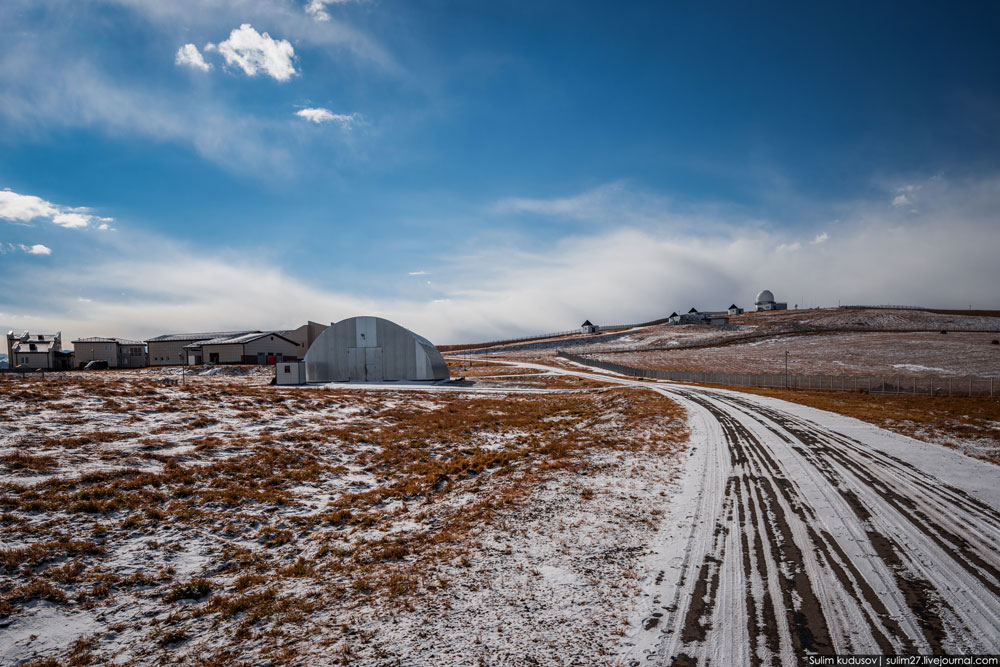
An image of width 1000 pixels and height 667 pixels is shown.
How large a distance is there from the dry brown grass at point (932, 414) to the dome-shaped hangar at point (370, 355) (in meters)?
32.6

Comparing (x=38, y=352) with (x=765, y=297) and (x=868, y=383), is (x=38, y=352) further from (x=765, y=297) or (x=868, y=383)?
(x=765, y=297)

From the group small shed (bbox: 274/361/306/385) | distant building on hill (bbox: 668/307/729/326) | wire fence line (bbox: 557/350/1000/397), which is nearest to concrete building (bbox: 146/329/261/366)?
small shed (bbox: 274/361/306/385)

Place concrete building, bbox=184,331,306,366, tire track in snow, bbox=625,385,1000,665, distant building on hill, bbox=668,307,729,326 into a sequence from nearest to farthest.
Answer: tire track in snow, bbox=625,385,1000,665 → concrete building, bbox=184,331,306,366 → distant building on hill, bbox=668,307,729,326

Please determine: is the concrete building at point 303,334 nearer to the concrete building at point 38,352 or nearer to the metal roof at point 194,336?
the metal roof at point 194,336

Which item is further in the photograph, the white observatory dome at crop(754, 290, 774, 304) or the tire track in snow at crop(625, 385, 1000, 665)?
the white observatory dome at crop(754, 290, 774, 304)

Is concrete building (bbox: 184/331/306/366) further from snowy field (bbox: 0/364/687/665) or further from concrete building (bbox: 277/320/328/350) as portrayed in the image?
snowy field (bbox: 0/364/687/665)

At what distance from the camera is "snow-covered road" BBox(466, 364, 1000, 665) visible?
17.5 ft

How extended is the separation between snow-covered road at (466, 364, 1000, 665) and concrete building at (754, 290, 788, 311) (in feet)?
531

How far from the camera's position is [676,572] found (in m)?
7.08

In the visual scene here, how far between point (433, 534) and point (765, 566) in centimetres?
629

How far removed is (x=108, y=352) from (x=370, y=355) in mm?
58028

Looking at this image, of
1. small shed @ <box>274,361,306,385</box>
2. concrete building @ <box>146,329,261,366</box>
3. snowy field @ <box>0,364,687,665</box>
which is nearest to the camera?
snowy field @ <box>0,364,687,665</box>

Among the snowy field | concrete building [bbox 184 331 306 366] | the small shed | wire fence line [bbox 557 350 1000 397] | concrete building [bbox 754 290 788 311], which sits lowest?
wire fence line [bbox 557 350 1000 397]

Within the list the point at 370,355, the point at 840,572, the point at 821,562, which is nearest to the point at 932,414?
the point at 821,562
